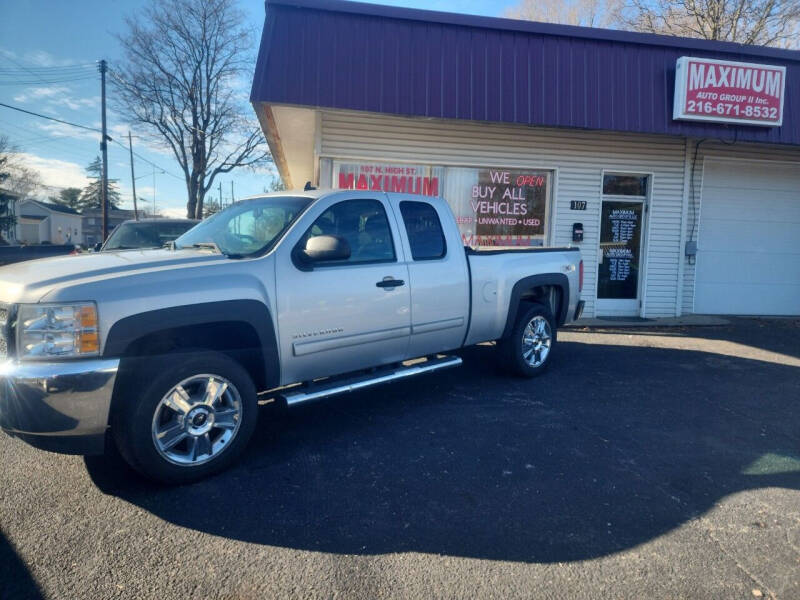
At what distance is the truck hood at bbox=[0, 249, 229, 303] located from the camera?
3195mm

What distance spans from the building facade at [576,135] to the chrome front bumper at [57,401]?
575 cm

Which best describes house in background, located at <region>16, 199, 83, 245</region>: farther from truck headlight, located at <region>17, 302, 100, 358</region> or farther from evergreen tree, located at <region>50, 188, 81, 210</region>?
truck headlight, located at <region>17, 302, 100, 358</region>

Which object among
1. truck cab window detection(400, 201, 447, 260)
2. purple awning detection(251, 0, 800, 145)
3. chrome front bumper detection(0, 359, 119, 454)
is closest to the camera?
chrome front bumper detection(0, 359, 119, 454)

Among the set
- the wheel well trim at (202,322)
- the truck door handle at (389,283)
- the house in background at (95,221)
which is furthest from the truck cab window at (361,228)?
Result: the house in background at (95,221)

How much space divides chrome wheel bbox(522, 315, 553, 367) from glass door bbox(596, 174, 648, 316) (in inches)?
186

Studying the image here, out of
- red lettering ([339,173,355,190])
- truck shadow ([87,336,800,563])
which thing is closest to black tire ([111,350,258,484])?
truck shadow ([87,336,800,563])

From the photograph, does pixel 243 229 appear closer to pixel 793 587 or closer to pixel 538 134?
pixel 793 587

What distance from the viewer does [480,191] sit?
9.91 meters

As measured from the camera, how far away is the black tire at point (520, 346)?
598cm

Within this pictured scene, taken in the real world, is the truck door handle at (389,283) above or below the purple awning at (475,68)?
below

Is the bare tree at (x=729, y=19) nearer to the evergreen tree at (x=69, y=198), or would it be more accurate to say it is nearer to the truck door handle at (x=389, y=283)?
the truck door handle at (x=389, y=283)

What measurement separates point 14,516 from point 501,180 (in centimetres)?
858

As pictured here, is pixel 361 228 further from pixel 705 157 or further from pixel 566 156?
pixel 705 157

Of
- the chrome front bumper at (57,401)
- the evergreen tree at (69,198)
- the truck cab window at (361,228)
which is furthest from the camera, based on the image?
the evergreen tree at (69,198)
